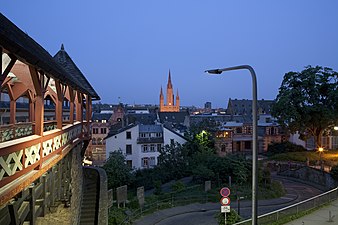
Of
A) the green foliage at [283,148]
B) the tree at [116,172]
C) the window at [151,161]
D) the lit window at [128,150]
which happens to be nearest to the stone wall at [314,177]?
the green foliage at [283,148]

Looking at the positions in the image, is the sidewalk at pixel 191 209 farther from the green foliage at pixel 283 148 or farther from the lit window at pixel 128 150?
the green foliage at pixel 283 148

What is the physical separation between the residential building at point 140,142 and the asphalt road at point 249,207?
1644 cm

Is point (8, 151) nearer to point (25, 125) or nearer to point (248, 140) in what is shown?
point (25, 125)

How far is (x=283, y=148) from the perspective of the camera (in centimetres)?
4512

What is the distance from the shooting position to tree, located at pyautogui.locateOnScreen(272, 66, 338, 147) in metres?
34.0

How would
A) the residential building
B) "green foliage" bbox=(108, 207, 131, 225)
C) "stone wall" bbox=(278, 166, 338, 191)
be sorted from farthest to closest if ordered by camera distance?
the residential building → "stone wall" bbox=(278, 166, 338, 191) → "green foliage" bbox=(108, 207, 131, 225)

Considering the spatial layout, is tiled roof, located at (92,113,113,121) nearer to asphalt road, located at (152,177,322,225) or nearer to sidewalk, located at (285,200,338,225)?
asphalt road, located at (152,177,322,225)

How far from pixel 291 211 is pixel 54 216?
37.4 feet

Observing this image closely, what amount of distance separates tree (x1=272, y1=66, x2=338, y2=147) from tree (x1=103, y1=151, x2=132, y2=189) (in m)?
18.5

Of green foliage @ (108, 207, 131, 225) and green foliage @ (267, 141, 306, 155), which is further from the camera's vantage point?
green foliage @ (267, 141, 306, 155)

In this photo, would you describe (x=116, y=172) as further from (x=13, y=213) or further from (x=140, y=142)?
(x=13, y=213)

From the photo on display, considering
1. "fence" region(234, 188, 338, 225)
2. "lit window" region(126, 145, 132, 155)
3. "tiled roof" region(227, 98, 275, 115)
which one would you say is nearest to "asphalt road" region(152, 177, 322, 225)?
"fence" region(234, 188, 338, 225)

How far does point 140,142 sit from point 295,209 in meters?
26.8

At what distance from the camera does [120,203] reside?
22.9 metres
